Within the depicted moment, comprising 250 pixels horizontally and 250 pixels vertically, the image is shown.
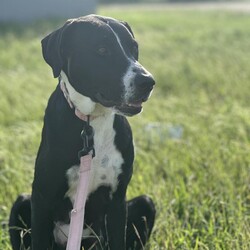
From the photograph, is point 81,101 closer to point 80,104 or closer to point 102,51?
point 80,104

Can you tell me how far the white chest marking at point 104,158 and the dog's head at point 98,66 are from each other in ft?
0.39

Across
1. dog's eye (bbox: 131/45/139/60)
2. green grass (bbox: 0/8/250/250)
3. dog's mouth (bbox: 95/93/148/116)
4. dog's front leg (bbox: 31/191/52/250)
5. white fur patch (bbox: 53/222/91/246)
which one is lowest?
green grass (bbox: 0/8/250/250)

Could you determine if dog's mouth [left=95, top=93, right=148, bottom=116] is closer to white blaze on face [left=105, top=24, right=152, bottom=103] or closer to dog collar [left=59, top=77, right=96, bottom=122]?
white blaze on face [left=105, top=24, right=152, bottom=103]

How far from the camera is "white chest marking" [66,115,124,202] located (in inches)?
103

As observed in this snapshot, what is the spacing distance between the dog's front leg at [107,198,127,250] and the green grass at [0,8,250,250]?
0.26 meters

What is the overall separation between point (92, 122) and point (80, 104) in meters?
0.13

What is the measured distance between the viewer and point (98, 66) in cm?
248

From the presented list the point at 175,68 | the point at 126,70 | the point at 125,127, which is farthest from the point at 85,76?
the point at 175,68

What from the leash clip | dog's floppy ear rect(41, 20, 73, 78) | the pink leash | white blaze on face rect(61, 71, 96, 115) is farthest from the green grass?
dog's floppy ear rect(41, 20, 73, 78)

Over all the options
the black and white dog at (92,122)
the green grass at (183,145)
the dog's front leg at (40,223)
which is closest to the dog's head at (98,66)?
the black and white dog at (92,122)

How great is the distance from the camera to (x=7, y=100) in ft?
19.6

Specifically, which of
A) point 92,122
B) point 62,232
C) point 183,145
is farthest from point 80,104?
Answer: point 183,145

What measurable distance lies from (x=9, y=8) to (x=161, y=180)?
49.9 feet

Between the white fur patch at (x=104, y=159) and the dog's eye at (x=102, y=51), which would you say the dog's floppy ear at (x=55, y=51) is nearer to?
the dog's eye at (x=102, y=51)
